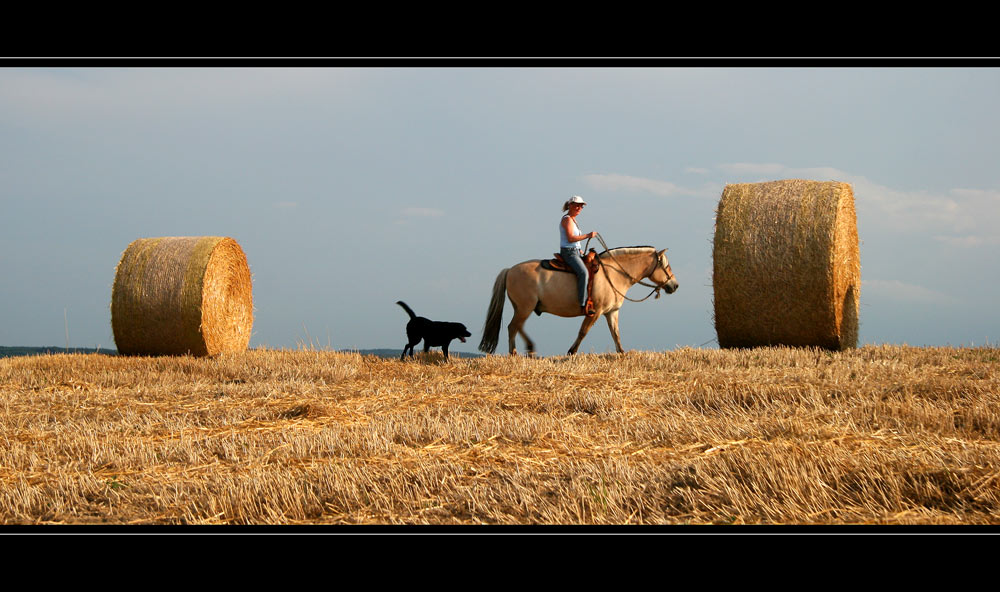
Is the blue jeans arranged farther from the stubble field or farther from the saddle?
the stubble field

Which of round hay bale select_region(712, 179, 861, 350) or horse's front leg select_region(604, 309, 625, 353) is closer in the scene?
round hay bale select_region(712, 179, 861, 350)

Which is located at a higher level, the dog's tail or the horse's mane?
the horse's mane

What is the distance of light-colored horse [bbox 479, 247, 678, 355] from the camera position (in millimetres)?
13438

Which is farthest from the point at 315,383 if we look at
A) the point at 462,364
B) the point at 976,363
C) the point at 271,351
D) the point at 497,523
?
the point at 976,363

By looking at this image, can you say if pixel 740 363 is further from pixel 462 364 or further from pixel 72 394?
pixel 72 394

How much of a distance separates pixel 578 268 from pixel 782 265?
3.12 meters

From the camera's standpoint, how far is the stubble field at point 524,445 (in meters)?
4.55

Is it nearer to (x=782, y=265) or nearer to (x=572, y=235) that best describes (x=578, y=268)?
(x=572, y=235)

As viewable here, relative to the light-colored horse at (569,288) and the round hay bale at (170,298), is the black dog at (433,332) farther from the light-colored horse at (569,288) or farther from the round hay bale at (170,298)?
the round hay bale at (170,298)

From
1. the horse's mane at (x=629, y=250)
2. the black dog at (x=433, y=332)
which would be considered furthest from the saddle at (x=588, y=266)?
the black dog at (x=433, y=332)

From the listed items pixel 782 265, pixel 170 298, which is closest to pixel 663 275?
pixel 782 265

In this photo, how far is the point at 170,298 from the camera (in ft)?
43.7

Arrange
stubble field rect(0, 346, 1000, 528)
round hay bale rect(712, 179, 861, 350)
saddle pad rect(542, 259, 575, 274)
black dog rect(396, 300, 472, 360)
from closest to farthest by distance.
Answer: stubble field rect(0, 346, 1000, 528) < round hay bale rect(712, 179, 861, 350) < black dog rect(396, 300, 472, 360) < saddle pad rect(542, 259, 575, 274)

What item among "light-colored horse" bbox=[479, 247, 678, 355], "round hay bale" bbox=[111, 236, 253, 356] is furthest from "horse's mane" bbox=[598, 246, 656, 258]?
"round hay bale" bbox=[111, 236, 253, 356]
